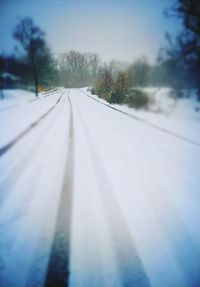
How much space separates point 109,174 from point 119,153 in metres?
1.27

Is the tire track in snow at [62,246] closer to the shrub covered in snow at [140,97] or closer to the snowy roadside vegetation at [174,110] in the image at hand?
the snowy roadside vegetation at [174,110]

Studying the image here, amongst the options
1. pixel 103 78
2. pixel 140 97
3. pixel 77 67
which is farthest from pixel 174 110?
pixel 77 67

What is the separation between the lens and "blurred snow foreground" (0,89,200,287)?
192cm

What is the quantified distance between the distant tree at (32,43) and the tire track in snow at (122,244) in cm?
215

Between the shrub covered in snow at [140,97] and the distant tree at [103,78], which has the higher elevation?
the distant tree at [103,78]

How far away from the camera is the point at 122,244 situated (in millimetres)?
2258

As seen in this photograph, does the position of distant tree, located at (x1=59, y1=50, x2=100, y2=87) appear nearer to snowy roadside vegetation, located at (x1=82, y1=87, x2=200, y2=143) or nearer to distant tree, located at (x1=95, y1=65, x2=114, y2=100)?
distant tree, located at (x1=95, y1=65, x2=114, y2=100)

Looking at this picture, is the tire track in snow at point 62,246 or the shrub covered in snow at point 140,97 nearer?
the tire track in snow at point 62,246

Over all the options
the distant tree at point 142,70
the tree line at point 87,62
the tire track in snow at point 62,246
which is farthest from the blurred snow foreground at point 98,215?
the distant tree at point 142,70

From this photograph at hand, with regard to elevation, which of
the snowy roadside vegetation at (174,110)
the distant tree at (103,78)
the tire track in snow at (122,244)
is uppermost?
the distant tree at (103,78)

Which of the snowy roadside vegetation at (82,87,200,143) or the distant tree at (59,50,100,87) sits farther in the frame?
the snowy roadside vegetation at (82,87,200,143)

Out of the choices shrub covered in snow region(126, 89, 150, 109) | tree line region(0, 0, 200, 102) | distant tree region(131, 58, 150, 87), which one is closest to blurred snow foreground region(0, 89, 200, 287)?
tree line region(0, 0, 200, 102)

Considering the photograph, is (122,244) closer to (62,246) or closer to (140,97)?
(62,246)

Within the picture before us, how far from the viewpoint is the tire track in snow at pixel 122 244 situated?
74.2 inches
